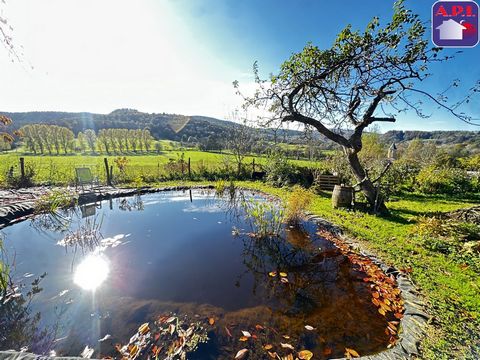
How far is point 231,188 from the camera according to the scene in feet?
33.4

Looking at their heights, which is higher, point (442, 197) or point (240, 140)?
point (240, 140)

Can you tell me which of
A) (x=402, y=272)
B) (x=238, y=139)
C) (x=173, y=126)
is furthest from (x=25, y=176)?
(x=173, y=126)

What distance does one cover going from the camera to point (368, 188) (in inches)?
296

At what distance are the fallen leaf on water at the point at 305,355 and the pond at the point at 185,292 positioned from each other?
72mm

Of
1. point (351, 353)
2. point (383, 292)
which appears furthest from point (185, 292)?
point (383, 292)

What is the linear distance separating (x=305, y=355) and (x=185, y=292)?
6.24 feet

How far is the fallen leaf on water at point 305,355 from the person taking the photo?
7.11ft

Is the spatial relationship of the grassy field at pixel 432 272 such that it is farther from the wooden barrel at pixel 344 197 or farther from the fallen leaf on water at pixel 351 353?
the fallen leaf on water at pixel 351 353

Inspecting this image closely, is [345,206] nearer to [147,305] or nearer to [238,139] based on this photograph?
[147,305]

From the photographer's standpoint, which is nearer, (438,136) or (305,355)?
(305,355)

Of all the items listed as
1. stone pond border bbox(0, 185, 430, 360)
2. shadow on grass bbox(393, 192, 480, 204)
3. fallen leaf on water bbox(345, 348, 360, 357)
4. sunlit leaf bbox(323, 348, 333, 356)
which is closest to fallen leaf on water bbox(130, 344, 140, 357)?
stone pond border bbox(0, 185, 430, 360)

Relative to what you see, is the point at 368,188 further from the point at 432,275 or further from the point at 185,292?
the point at 185,292

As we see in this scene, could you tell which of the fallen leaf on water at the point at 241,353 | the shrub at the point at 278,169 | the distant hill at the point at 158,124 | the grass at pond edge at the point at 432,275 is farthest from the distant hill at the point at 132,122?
the fallen leaf on water at the point at 241,353

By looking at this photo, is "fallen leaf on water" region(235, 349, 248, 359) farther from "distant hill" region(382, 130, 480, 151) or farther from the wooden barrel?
"distant hill" region(382, 130, 480, 151)
